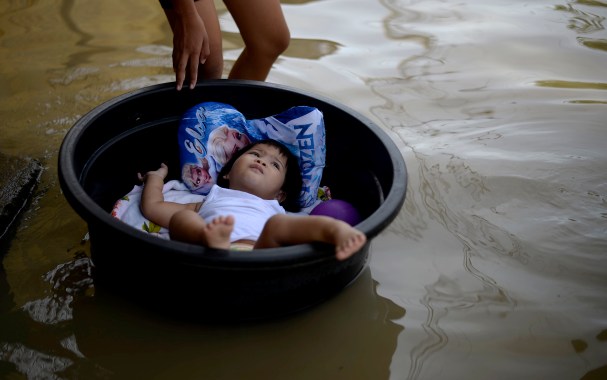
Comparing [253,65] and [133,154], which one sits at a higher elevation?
[253,65]

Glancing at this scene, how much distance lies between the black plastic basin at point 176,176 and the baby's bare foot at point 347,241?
0.04 m

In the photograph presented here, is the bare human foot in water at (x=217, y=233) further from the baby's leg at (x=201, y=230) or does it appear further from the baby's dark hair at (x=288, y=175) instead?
the baby's dark hair at (x=288, y=175)

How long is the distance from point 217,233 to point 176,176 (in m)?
0.97

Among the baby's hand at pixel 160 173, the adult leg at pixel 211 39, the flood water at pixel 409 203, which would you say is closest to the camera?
the flood water at pixel 409 203

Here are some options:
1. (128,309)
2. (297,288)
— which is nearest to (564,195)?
(297,288)

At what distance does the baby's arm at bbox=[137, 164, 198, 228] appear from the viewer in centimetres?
201

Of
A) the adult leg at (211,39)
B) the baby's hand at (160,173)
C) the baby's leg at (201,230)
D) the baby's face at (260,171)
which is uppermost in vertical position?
the adult leg at (211,39)

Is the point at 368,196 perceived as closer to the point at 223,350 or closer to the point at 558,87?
the point at 223,350

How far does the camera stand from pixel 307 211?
2.23m

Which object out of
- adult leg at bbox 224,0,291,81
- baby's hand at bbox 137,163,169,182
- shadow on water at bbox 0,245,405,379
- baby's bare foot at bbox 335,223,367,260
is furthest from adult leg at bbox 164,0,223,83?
baby's bare foot at bbox 335,223,367,260

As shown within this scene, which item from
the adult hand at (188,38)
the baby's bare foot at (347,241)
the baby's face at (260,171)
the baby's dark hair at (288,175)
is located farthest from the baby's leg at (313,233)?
the adult hand at (188,38)

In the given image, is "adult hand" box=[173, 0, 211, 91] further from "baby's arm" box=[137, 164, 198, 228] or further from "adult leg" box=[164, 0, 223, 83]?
"baby's arm" box=[137, 164, 198, 228]

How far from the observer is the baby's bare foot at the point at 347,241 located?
1.49 metres

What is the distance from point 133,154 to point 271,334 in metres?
0.93
